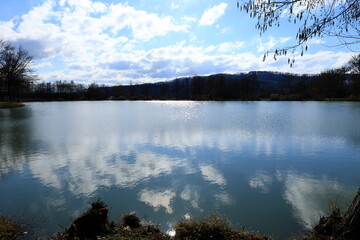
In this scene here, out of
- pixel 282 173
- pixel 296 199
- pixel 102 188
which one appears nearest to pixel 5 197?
pixel 102 188

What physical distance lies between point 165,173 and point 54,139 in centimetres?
838

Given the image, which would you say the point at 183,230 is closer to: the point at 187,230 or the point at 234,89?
the point at 187,230

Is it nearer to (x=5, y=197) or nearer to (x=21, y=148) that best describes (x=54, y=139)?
(x=21, y=148)

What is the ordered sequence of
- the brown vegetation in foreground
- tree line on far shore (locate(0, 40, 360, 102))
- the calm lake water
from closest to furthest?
the brown vegetation in foreground
the calm lake water
tree line on far shore (locate(0, 40, 360, 102))

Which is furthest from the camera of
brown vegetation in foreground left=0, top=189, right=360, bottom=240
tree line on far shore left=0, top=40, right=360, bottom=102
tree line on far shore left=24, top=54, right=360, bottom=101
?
tree line on far shore left=24, top=54, right=360, bottom=101

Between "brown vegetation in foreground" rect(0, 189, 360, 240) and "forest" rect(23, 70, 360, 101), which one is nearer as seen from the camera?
"brown vegetation in foreground" rect(0, 189, 360, 240)

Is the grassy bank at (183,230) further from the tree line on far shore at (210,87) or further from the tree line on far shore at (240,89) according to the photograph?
the tree line on far shore at (240,89)

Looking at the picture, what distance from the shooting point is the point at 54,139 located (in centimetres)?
1250

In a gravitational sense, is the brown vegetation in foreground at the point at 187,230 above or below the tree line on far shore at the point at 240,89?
below

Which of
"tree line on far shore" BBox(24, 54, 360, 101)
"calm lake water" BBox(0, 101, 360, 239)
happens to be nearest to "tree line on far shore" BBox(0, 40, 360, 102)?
"tree line on far shore" BBox(24, 54, 360, 101)

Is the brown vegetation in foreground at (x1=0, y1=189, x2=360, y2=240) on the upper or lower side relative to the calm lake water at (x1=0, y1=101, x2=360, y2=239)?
upper

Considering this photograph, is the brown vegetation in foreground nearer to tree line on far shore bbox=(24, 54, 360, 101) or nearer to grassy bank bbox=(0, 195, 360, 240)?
grassy bank bbox=(0, 195, 360, 240)

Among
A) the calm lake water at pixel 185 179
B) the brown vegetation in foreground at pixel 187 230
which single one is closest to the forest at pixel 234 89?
the calm lake water at pixel 185 179

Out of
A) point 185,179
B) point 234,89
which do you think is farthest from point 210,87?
point 185,179
